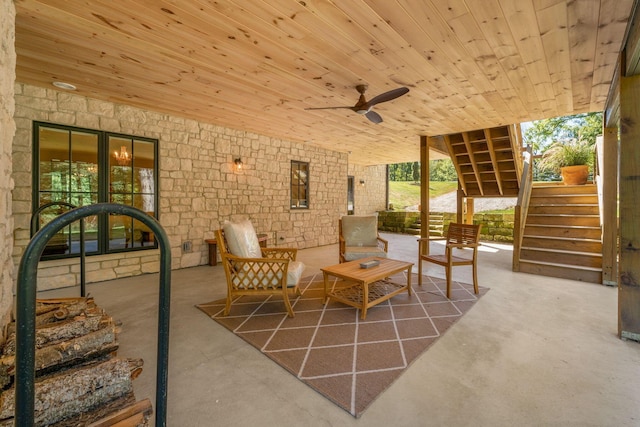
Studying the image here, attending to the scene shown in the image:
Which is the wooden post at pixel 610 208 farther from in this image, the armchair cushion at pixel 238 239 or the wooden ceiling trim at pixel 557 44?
the armchair cushion at pixel 238 239

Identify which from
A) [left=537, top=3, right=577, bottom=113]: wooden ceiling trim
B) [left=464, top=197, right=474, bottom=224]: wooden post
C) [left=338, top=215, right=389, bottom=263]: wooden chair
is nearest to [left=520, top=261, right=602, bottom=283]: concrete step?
[left=338, top=215, right=389, bottom=263]: wooden chair

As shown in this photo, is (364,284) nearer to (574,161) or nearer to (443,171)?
(574,161)

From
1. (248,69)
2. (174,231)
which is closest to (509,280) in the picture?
(248,69)

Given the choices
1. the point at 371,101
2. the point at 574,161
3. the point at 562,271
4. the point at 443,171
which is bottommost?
the point at 562,271

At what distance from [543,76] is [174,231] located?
5.35 metres

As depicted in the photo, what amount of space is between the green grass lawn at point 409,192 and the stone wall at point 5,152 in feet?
42.7

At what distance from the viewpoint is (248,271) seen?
2.79m

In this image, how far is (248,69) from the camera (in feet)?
9.71

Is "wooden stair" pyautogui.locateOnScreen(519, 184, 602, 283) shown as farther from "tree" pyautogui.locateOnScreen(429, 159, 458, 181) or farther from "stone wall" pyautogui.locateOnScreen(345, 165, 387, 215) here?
"tree" pyautogui.locateOnScreen(429, 159, 458, 181)

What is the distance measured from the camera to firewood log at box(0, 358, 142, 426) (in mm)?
983

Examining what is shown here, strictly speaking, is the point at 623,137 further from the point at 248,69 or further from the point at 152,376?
the point at 152,376

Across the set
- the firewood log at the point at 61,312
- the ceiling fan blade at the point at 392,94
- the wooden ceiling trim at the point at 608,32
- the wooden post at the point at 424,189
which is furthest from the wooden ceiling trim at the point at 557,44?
the firewood log at the point at 61,312

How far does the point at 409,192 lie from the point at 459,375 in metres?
14.7

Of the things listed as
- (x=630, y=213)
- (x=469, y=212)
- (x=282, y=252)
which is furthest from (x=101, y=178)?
(x=469, y=212)
